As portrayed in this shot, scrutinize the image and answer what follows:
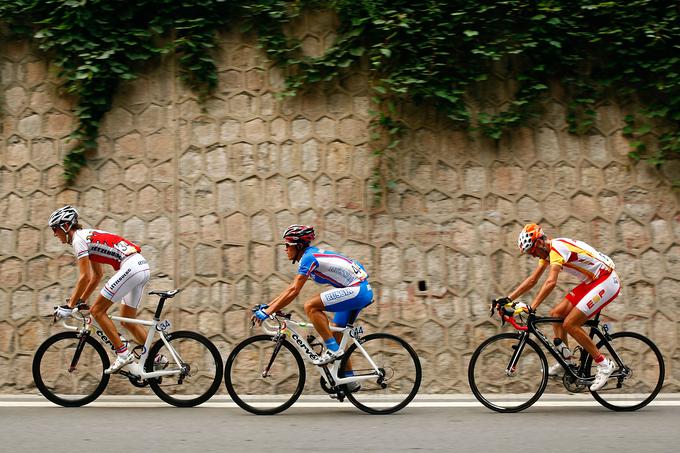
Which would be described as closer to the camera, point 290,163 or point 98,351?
point 98,351

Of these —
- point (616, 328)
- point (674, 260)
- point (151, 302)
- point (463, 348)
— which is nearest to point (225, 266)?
point (151, 302)

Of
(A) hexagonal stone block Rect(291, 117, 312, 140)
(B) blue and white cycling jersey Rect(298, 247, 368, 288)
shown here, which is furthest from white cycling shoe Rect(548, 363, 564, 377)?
(A) hexagonal stone block Rect(291, 117, 312, 140)

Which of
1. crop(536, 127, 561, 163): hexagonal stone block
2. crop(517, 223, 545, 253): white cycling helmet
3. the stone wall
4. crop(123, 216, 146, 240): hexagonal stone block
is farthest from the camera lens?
crop(536, 127, 561, 163): hexagonal stone block

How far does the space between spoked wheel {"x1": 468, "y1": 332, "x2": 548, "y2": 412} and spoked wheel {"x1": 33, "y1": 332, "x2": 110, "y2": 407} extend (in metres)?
3.78

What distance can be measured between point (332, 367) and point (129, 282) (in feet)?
7.46

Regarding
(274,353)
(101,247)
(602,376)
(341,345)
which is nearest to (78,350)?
(101,247)

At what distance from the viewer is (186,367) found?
769cm

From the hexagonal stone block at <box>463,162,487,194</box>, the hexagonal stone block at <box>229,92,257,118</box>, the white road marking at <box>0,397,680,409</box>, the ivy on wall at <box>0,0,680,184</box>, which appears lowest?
the white road marking at <box>0,397,680,409</box>

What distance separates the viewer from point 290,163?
352 inches

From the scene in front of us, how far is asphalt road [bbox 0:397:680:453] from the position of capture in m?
5.98

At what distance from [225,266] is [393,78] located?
9.72 ft

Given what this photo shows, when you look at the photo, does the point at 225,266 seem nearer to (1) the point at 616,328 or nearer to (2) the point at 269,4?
(2) the point at 269,4

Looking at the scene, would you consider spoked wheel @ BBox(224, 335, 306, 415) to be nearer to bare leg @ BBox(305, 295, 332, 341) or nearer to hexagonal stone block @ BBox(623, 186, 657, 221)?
bare leg @ BBox(305, 295, 332, 341)

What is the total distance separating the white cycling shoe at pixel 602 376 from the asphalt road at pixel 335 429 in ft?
0.86
